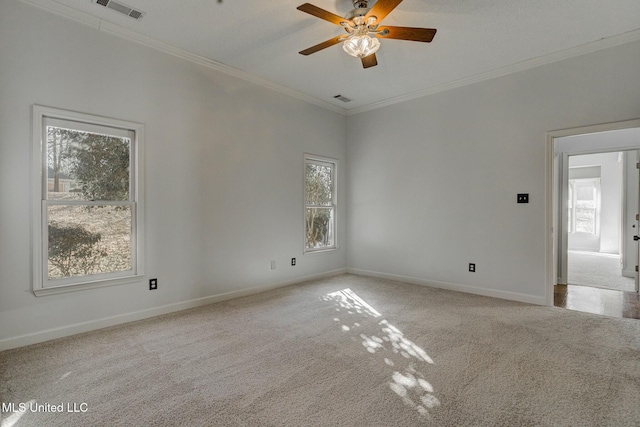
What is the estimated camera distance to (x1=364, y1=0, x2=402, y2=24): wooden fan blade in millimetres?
2302

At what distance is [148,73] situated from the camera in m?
3.42

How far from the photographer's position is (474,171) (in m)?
4.40

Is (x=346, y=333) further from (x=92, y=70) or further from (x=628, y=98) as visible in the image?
(x=628, y=98)

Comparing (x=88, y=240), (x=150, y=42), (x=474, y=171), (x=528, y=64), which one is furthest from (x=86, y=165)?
(x=528, y=64)

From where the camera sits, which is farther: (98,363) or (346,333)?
(346,333)

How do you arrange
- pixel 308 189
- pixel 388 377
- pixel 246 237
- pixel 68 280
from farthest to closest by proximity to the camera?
pixel 308 189
pixel 246 237
pixel 68 280
pixel 388 377

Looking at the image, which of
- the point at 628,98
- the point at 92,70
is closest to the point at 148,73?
the point at 92,70

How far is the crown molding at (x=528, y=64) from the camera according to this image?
3348 millimetres

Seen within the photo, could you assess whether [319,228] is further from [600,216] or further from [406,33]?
[600,216]

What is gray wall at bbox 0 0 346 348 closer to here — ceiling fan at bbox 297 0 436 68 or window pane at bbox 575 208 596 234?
ceiling fan at bbox 297 0 436 68

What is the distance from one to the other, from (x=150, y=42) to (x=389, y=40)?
253 centimetres

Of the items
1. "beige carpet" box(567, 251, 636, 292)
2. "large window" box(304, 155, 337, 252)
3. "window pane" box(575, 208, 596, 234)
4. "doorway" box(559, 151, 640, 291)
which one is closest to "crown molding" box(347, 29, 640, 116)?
"large window" box(304, 155, 337, 252)

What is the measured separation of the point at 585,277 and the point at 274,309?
5403mm

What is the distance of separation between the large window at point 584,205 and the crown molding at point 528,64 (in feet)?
25.2
